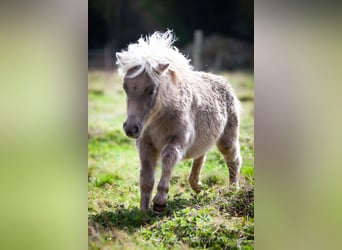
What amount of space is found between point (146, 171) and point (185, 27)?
3.93 metres

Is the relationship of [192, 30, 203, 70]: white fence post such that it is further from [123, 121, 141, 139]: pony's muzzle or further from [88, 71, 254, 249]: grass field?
[123, 121, 141, 139]: pony's muzzle

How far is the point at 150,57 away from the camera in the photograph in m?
3.02

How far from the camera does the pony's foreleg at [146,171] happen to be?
3.14m

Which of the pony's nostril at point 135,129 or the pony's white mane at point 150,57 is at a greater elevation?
the pony's white mane at point 150,57

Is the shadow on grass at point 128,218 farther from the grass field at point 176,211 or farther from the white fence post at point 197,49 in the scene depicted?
the white fence post at point 197,49

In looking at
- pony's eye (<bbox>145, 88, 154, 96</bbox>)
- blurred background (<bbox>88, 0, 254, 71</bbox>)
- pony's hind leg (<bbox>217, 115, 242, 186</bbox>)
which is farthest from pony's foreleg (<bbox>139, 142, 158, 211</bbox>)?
blurred background (<bbox>88, 0, 254, 71</bbox>)

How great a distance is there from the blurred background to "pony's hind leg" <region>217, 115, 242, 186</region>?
1.05m

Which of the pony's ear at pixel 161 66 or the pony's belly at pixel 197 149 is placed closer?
the pony's ear at pixel 161 66

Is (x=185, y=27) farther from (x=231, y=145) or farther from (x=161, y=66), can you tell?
(x=161, y=66)

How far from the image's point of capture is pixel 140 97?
9.64ft

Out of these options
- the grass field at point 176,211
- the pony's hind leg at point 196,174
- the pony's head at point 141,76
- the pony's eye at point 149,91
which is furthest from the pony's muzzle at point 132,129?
the pony's hind leg at point 196,174

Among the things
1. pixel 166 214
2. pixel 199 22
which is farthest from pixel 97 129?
pixel 199 22
